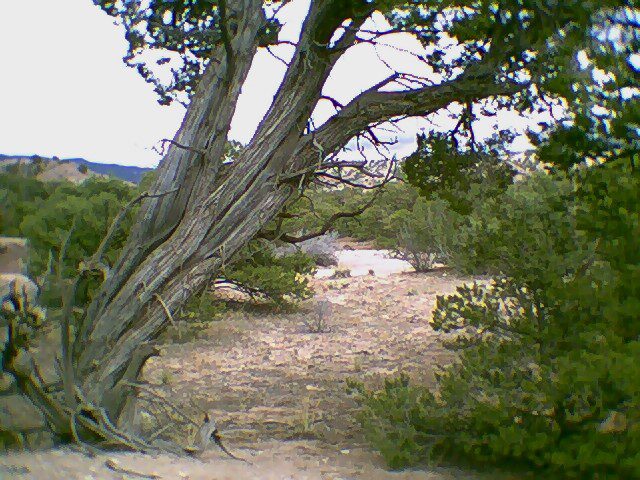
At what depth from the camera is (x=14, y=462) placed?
381 centimetres

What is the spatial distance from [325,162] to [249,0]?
5.26 ft

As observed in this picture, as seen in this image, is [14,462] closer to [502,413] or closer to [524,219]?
[502,413]

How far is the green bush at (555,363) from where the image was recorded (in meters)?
3.46

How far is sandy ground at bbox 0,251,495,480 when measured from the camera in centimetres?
461

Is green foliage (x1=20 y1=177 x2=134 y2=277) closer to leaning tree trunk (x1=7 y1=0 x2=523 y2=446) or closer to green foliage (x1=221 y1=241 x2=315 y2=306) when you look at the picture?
green foliage (x1=221 y1=241 x2=315 y2=306)

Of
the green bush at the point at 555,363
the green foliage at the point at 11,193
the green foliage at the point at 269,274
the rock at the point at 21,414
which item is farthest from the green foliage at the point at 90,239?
the green foliage at the point at 11,193

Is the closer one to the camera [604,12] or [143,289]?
[604,12]

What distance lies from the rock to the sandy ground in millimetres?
342

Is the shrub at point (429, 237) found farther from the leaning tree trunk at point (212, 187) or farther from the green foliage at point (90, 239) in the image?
the leaning tree trunk at point (212, 187)

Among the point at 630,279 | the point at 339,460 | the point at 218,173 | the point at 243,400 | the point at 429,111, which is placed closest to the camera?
the point at 630,279

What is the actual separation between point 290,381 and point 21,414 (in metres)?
4.12

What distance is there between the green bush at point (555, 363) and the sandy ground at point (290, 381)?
14.1 inches

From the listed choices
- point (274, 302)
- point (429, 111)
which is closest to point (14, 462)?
point (429, 111)

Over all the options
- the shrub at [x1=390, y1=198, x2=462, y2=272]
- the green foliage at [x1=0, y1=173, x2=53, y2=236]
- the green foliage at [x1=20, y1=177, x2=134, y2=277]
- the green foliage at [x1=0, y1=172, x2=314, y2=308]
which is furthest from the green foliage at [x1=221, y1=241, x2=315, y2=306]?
the green foliage at [x1=0, y1=173, x2=53, y2=236]
